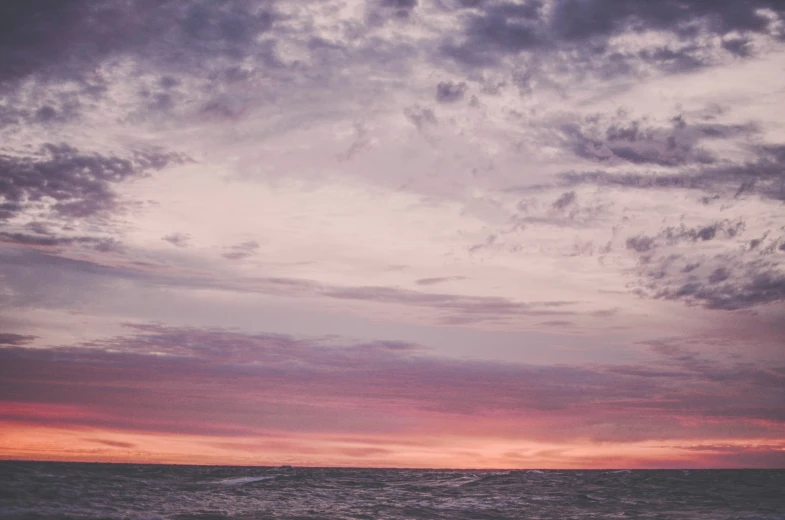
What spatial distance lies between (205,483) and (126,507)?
19780mm

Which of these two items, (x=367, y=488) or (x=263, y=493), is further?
(x=367, y=488)

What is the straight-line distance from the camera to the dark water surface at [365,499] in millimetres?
34812

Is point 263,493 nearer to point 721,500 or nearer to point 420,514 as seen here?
point 420,514

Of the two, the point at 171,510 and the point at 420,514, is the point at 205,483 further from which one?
the point at 420,514

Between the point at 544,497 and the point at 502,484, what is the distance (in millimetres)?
12875

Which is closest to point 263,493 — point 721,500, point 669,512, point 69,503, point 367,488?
point 367,488

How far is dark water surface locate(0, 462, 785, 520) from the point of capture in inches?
1371

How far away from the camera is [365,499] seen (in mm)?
43688

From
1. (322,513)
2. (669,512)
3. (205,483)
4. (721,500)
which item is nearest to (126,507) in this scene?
(322,513)

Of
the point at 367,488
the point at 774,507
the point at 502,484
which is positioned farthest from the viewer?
the point at 502,484

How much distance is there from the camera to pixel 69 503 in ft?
115

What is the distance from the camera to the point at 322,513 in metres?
35.8

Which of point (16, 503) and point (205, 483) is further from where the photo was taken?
point (205, 483)

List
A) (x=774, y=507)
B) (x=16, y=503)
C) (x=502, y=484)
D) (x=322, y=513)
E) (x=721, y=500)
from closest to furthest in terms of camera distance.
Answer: (x=16, y=503) → (x=322, y=513) → (x=774, y=507) → (x=721, y=500) → (x=502, y=484)
